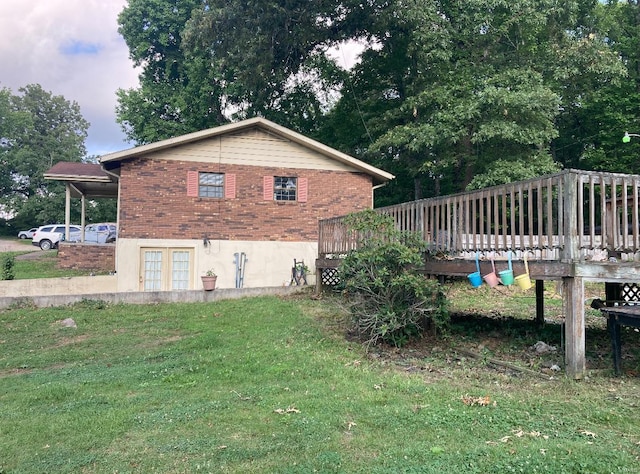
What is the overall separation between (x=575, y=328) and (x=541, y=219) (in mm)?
1248

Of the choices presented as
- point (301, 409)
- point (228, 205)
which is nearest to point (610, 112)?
point (228, 205)

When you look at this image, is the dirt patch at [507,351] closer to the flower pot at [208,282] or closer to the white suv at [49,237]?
the flower pot at [208,282]

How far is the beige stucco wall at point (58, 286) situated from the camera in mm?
13180

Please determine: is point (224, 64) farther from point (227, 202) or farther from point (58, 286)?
point (58, 286)

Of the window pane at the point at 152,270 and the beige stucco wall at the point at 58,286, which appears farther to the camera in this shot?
the window pane at the point at 152,270

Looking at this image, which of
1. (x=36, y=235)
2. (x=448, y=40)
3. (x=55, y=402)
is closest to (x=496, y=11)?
(x=448, y=40)

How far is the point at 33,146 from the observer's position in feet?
143

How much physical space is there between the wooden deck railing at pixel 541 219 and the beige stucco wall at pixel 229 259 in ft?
23.5

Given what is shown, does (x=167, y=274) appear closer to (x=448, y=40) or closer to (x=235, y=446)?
(x=235, y=446)

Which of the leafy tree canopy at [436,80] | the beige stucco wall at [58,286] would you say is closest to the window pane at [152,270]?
the beige stucco wall at [58,286]

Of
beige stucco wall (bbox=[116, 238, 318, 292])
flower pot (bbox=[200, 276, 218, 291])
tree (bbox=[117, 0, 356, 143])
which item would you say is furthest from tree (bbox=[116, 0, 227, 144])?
flower pot (bbox=[200, 276, 218, 291])

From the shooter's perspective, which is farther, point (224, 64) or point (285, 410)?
point (224, 64)

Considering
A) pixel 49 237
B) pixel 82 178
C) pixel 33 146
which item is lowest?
pixel 49 237

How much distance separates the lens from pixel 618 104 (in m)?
22.4
